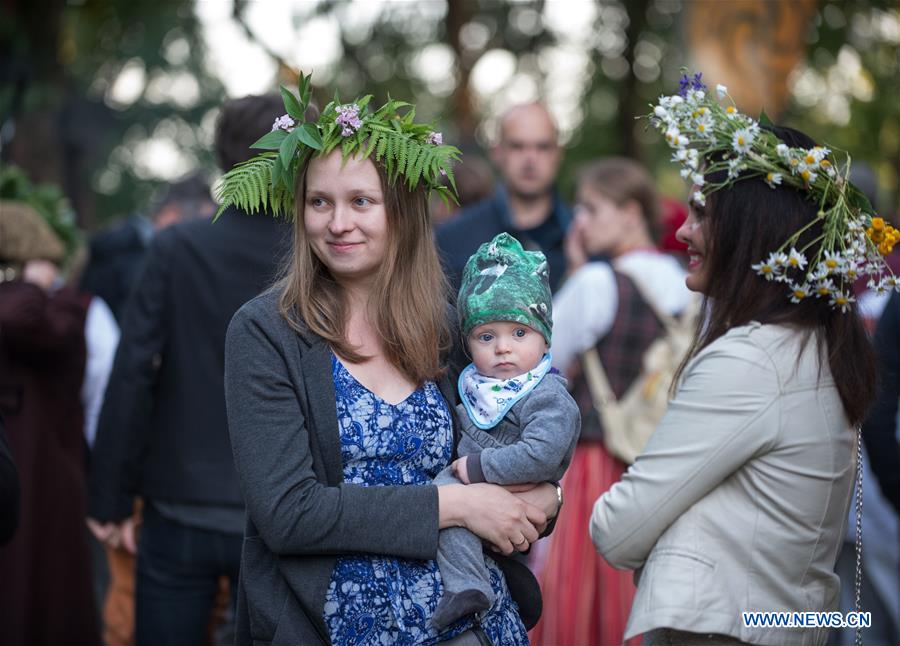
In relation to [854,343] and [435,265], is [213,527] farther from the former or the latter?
[854,343]

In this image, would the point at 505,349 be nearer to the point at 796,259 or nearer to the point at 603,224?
the point at 796,259

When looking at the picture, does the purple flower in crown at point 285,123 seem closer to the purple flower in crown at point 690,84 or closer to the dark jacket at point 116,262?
the purple flower in crown at point 690,84

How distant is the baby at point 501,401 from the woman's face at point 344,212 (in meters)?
0.29

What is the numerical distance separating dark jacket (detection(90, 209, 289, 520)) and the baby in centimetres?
148

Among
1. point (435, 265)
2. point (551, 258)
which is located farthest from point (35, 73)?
point (435, 265)

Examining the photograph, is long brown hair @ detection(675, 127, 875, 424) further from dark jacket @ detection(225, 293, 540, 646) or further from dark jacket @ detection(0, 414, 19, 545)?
dark jacket @ detection(0, 414, 19, 545)

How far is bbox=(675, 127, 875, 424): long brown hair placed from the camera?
2.94 metres

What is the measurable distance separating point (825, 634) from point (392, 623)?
121 cm

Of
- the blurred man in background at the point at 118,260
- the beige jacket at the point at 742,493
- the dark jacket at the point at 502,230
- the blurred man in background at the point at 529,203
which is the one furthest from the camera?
the blurred man in background at the point at 118,260

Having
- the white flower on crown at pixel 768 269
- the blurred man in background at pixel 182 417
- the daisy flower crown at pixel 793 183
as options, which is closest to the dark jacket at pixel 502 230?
the blurred man in background at pixel 182 417

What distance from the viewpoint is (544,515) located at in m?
2.72

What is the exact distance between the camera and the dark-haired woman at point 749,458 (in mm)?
2828

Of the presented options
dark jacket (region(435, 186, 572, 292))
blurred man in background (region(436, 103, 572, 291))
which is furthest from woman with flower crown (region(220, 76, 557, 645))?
blurred man in background (region(436, 103, 572, 291))

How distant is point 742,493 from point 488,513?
70cm
